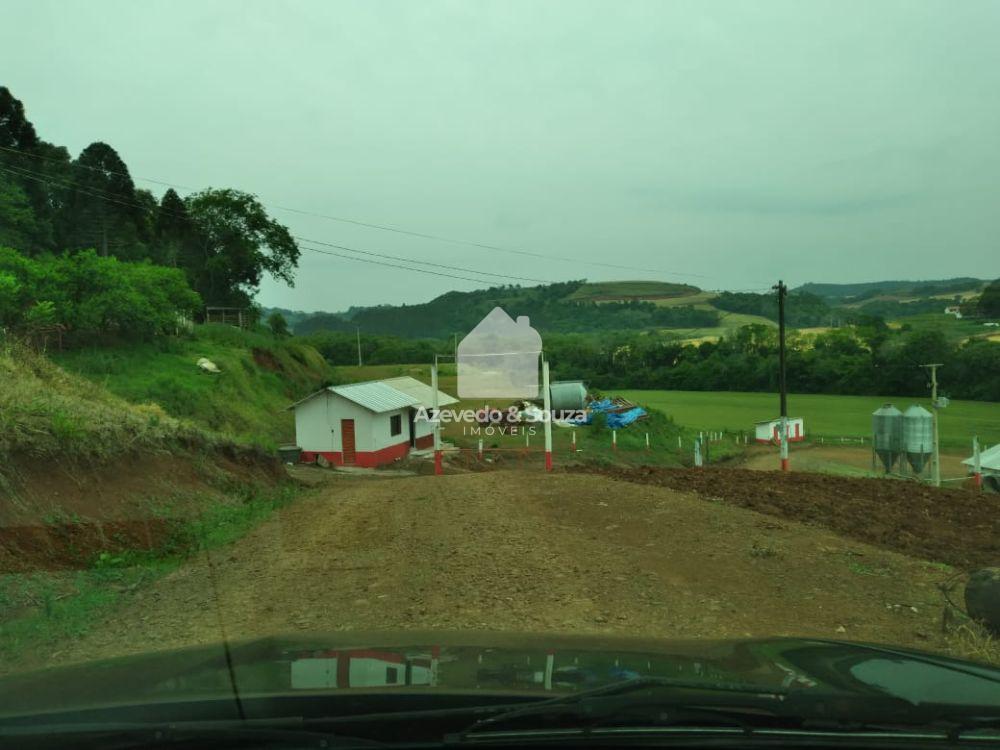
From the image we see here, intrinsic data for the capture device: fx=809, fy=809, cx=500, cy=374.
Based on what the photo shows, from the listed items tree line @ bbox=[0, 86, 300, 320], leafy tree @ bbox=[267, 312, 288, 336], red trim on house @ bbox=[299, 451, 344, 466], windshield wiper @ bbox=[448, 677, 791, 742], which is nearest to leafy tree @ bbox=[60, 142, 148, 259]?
tree line @ bbox=[0, 86, 300, 320]

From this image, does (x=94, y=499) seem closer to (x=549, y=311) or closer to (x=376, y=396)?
(x=376, y=396)

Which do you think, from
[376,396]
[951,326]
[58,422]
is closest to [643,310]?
[951,326]

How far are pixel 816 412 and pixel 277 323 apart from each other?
33.8 metres

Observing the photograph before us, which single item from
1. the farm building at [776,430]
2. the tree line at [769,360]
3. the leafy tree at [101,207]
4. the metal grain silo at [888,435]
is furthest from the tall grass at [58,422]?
the farm building at [776,430]

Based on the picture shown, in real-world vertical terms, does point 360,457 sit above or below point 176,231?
below

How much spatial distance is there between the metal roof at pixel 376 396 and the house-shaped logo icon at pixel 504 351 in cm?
303

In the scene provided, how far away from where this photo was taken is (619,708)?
2.54m

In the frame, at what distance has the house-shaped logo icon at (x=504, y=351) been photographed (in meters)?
30.2

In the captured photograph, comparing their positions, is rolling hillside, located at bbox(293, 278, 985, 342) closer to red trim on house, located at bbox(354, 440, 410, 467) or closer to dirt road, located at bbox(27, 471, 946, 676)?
red trim on house, located at bbox(354, 440, 410, 467)

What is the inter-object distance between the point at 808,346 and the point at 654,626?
39776 mm

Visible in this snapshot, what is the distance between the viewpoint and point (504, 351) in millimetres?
30406

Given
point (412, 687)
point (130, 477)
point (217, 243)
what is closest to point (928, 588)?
point (412, 687)

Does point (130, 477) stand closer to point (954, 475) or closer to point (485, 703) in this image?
point (485, 703)

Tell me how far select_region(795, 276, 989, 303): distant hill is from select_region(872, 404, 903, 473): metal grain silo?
79.9ft
